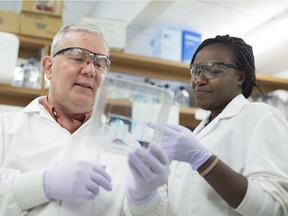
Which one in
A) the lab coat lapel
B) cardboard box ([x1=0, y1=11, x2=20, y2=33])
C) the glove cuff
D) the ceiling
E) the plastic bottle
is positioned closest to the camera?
the glove cuff

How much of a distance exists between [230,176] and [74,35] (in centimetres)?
84

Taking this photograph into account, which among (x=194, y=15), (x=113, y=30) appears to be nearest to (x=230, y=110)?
(x=113, y=30)

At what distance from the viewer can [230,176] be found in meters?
1.08

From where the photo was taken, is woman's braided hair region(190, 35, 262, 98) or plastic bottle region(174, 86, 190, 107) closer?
woman's braided hair region(190, 35, 262, 98)

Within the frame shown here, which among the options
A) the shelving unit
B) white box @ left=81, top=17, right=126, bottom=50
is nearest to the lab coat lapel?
the shelving unit

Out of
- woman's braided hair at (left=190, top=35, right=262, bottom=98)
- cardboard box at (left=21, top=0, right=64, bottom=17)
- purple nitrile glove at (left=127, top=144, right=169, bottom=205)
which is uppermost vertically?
cardboard box at (left=21, top=0, right=64, bottom=17)

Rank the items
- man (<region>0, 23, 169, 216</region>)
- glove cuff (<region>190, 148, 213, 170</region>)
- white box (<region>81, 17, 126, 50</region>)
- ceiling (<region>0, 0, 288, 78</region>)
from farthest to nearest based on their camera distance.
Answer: ceiling (<region>0, 0, 288, 78</region>) → white box (<region>81, 17, 126, 50</region>) → glove cuff (<region>190, 148, 213, 170</region>) → man (<region>0, 23, 169, 216</region>)

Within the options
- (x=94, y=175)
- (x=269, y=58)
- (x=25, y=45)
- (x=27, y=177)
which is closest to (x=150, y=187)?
(x=94, y=175)

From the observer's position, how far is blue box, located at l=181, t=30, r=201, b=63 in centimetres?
347

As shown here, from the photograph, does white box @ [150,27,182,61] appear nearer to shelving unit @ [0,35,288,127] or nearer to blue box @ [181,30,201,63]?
blue box @ [181,30,201,63]

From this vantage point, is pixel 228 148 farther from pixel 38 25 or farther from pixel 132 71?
pixel 132 71

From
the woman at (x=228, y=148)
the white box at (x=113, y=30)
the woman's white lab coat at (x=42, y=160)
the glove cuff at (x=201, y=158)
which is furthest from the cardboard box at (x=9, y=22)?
the glove cuff at (x=201, y=158)

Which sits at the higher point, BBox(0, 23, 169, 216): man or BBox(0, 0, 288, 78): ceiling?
BBox(0, 0, 288, 78): ceiling

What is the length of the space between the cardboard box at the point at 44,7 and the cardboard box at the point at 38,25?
0.04 m
